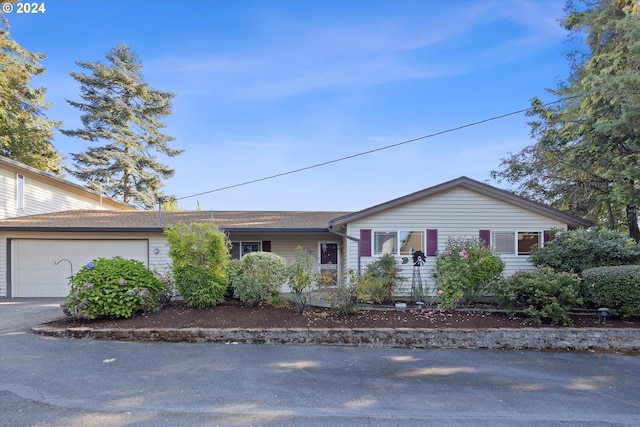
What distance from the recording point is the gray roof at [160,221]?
11.8m

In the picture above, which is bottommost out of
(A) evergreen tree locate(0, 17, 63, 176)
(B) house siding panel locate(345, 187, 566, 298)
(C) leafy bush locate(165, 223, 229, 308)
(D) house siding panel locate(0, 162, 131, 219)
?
(C) leafy bush locate(165, 223, 229, 308)

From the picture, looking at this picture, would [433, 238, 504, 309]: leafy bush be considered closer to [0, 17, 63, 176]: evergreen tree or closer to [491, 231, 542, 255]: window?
[491, 231, 542, 255]: window

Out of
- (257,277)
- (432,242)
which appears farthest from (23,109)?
(432,242)

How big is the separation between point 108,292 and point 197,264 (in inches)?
70.3

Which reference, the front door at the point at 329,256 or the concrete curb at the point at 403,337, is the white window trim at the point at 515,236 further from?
the front door at the point at 329,256

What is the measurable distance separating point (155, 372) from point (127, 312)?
2936 mm

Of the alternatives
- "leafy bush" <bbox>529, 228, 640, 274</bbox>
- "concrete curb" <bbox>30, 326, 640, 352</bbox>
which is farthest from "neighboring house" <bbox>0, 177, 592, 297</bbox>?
"concrete curb" <bbox>30, 326, 640, 352</bbox>

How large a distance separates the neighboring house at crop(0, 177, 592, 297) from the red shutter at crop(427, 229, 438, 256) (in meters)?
0.03

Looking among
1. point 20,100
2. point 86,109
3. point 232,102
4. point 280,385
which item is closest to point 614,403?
point 280,385

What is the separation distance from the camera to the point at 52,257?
12.1 m

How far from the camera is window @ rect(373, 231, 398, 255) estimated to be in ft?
36.1

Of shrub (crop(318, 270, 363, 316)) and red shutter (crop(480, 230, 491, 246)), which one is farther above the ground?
red shutter (crop(480, 230, 491, 246))

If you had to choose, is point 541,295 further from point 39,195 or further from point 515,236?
point 39,195

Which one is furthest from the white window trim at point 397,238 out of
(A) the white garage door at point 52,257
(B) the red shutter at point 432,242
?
(A) the white garage door at point 52,257
